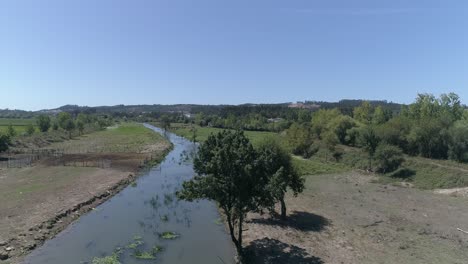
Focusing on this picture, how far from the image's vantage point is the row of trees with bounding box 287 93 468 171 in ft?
207

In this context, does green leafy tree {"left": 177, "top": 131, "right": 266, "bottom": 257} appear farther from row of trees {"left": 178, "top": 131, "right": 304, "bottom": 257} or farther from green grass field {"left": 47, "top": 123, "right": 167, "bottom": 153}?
green grass field {"left": 47, "top": 123, "right": 167, "bottom": 153}

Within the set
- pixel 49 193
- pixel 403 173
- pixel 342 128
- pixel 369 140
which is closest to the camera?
pixel 49 193

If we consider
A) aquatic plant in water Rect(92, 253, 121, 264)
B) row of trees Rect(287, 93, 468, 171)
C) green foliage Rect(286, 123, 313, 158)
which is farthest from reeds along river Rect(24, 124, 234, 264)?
green foliage Rect(286, 123, 313, 158)

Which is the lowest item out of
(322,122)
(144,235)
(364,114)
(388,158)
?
(144,235)

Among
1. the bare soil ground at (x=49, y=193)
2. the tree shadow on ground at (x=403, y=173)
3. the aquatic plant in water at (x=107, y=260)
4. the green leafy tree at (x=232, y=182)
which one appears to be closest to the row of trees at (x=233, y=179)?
the green leafy tree at (x=232, y=182)

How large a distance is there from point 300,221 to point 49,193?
28.4 m

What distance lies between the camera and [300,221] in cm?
3372

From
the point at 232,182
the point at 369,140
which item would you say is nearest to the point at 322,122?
the point at 369,140

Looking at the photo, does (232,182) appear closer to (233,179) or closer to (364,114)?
(233,179)

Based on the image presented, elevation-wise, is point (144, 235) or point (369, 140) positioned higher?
point (369, 140)

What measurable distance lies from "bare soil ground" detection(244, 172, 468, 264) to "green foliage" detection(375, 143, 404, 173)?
14195mm

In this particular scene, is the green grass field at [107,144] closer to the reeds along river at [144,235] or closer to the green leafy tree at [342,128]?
the green leafy tree at [342,128]

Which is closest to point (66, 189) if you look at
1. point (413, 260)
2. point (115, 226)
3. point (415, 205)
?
point (115, 226)

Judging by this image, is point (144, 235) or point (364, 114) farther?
point (364, 114)
